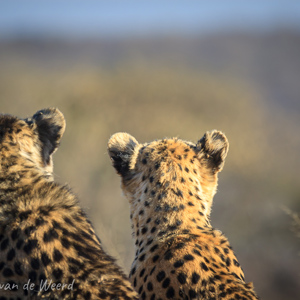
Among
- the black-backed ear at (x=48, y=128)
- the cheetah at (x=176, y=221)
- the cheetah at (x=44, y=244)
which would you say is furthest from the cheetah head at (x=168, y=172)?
the cheetah at (x=44, y=244)

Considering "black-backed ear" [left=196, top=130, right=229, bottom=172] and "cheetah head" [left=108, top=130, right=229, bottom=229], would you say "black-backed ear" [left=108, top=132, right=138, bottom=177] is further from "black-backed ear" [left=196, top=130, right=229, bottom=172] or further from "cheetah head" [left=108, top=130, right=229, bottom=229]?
"black-backed ear" [left=196, top=130, right=229, bottom=172]

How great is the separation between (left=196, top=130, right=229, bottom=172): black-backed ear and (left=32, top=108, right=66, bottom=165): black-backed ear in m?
0.87

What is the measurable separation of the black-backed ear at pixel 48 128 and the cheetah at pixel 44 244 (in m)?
0.36

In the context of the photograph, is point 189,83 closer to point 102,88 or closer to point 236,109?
point 236,109

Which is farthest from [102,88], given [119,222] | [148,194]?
[148,194]

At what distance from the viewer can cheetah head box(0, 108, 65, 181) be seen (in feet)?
9.13

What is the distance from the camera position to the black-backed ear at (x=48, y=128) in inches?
128

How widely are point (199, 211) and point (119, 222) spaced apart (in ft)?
13.3

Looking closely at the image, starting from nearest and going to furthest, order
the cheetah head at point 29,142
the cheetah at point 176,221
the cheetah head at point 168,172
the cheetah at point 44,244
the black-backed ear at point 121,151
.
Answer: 1. the cheetah at point 44,244
2. the cheetah head at point 29,142
3. the cheetah at point 176,221
4. the cheetah head at point 168,172
5. the black-backed ear at point 121,151

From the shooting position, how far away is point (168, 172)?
3375 mm

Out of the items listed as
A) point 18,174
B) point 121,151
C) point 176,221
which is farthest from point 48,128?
point 176,221

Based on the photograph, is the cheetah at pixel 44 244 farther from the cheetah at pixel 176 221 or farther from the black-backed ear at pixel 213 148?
the black-backed ear at pixel 213 148

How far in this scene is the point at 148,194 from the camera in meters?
3.40

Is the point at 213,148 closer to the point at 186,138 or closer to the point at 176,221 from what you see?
the point at 176,221
